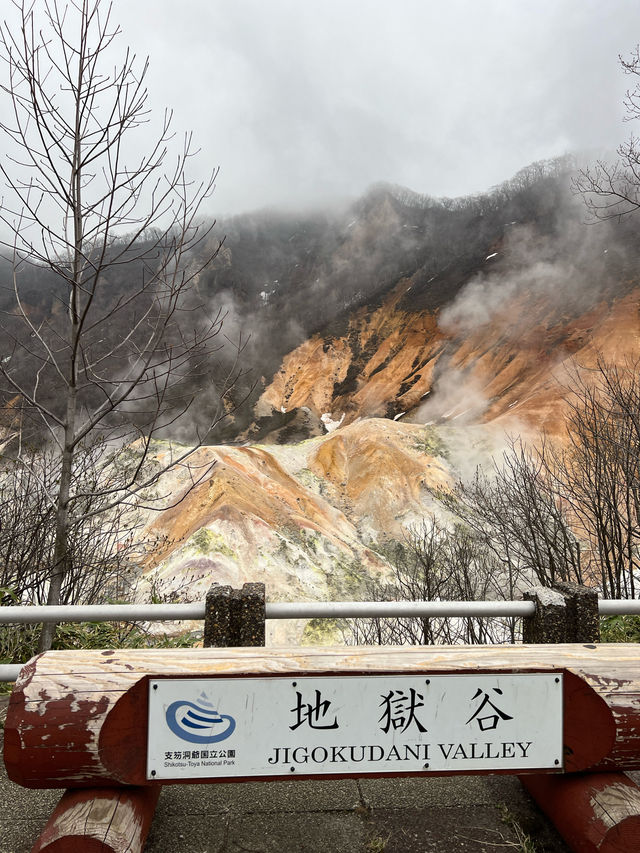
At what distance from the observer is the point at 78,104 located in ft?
10.1

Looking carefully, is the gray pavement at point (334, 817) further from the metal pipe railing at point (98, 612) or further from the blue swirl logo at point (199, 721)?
the metal pipe railing at point (98, 612)

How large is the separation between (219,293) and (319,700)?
147ft

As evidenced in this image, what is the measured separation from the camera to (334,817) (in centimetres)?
213

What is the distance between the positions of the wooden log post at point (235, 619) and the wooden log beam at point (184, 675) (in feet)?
1.54

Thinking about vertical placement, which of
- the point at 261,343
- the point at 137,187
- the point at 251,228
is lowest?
the point at 137,187

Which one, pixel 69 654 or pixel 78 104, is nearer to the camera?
pixel 69 654

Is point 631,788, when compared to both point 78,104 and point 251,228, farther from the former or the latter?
point 251,228

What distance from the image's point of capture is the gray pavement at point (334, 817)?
1.98 m

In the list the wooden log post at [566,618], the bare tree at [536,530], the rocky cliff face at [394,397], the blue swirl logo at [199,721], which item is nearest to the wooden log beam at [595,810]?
the wooden log post at [566,618]

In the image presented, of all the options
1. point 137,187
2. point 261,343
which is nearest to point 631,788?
point 137,187

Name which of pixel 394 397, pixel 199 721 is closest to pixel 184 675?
pixel 199 721

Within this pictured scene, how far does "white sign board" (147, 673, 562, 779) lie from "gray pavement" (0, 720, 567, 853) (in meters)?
0.37

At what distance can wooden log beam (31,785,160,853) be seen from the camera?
1.64m

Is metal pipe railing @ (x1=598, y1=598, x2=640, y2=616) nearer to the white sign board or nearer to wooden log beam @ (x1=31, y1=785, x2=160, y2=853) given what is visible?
the white sign board
